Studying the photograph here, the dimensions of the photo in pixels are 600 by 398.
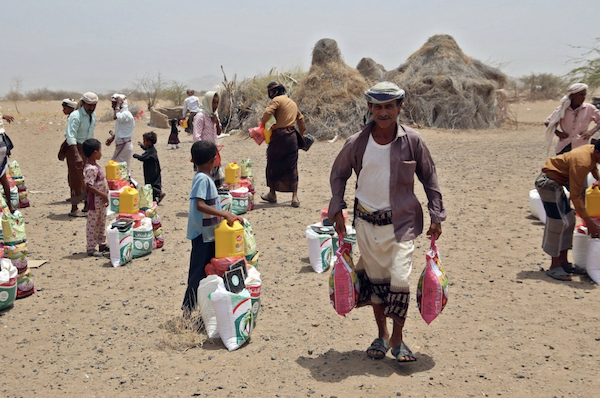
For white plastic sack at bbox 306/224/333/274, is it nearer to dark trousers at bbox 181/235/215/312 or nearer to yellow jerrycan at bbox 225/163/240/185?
dark trousers at bbox 181/235/215/312

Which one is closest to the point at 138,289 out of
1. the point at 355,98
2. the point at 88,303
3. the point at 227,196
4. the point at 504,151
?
→ the point at 88,303

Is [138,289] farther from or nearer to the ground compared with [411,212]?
nearer to the ground

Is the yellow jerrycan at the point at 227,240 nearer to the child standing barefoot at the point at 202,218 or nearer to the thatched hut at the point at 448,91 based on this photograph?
the child standing barefoot at the point at 202,218

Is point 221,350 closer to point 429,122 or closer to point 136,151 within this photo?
point 136,151

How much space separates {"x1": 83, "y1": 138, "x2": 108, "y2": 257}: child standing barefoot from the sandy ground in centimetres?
24

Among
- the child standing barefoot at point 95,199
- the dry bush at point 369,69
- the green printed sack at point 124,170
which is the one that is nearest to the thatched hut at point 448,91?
the dry bush at point 369,69

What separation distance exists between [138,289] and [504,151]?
33.8 ft

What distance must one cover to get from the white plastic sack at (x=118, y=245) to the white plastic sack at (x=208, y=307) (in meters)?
2.32

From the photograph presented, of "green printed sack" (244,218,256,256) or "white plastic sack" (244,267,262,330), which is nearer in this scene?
"white plastic sack" (244,267,262,330)

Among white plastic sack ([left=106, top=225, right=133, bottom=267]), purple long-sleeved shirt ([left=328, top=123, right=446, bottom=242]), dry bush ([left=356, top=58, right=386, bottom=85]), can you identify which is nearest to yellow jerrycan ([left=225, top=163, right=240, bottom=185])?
white plastic sack ([left=106, top=225, right=133, bottom=267])

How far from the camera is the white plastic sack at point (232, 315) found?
4340 mm

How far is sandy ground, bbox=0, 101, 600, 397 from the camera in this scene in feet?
12.9

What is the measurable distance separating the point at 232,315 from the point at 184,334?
46 centimetres

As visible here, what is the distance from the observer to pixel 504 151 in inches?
549
